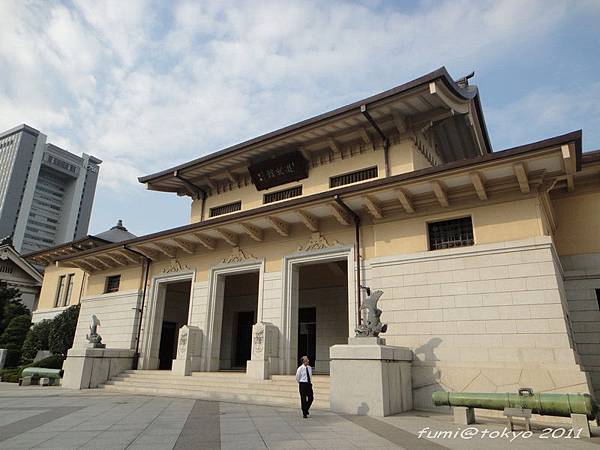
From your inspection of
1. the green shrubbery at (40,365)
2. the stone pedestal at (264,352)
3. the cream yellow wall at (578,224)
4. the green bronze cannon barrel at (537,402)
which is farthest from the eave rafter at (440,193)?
the green shrubbery at (40,365)

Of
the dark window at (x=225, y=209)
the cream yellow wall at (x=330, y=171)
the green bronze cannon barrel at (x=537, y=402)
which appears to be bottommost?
the green bronze cannon barrel at (x=537, y=402)

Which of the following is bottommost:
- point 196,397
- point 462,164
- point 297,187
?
point 196,397

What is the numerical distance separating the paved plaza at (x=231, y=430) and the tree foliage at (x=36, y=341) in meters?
15.4

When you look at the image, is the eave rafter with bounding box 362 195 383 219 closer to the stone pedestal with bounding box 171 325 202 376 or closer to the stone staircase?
the stone staircase

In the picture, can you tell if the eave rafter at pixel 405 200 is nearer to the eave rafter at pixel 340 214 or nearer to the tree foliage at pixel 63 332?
the eave rafter at pixel 340 214

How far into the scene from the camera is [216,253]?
17078mm

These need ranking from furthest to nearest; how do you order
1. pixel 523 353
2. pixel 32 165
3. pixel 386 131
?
pixel 32 165, pixel 386 131, pixel 523 353

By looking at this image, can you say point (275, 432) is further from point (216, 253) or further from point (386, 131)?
point (386, 131)

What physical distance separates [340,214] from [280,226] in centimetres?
254

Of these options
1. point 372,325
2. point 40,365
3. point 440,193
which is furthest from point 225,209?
point 40,365

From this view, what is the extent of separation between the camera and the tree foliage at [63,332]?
22.5m

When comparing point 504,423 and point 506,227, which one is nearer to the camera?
point 504,423

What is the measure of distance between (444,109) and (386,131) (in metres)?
2.23

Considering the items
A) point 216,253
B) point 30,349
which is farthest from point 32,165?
point 216,253
